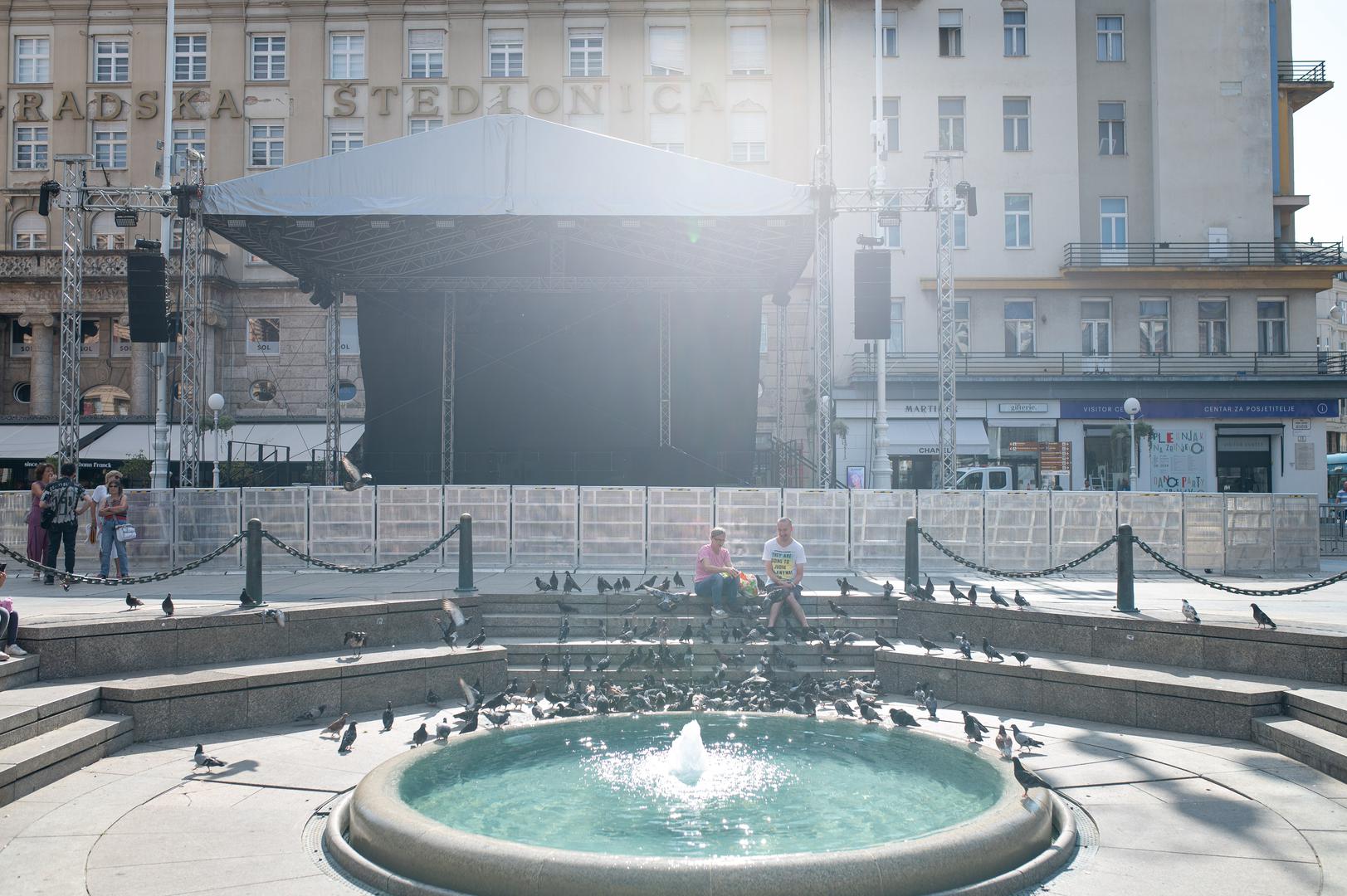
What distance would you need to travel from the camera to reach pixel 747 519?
1591 cm

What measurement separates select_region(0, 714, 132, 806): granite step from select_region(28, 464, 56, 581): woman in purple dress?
28.7ft

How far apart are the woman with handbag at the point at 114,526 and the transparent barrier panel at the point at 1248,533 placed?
17.1m

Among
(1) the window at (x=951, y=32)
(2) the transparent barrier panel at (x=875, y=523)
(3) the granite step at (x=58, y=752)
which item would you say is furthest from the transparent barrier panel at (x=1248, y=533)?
(1) the window at (x=951, y=32)

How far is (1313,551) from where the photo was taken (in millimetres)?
16422

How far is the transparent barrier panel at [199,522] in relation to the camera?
52.1 ft

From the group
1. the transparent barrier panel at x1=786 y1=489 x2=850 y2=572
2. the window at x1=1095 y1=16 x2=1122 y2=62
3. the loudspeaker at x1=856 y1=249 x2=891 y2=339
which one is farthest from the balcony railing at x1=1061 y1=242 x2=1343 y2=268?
the transparent barrier panel at x1=786 y1=489 x2=850 y2=572

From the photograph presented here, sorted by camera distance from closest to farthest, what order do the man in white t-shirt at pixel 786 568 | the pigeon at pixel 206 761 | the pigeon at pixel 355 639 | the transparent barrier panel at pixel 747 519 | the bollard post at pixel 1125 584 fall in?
the pigeon at pixel 206 761
the pigeon at pixel 355 639
the bollard post at pixel 1125 584
the man in white t-shirt at pixel 786 568
the transparent barrier panel at pixel 747 519

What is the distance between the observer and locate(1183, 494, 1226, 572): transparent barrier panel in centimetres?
1598

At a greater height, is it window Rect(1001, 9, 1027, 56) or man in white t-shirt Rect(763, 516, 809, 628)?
window Rect(1001, 9, 1027, 56)

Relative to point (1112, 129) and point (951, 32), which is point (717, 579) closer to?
point (951, 32)

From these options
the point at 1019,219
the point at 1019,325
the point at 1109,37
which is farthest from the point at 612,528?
the point at 1109,37

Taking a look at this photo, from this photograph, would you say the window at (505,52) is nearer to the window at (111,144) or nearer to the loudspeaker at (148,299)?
the window at (111,144)

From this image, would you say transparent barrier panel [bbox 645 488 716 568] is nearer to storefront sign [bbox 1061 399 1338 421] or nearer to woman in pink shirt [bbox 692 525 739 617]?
woman in pink shirt [bbox 692 525 739 617]

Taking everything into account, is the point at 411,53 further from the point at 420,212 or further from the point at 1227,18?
the point at 1227,18
